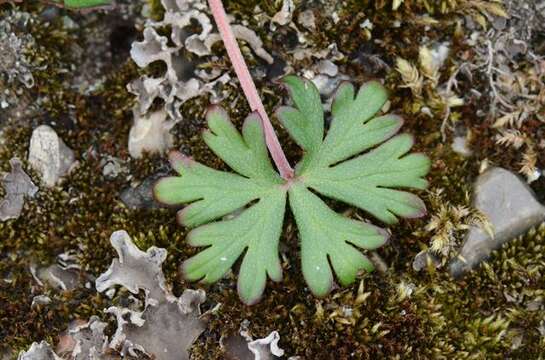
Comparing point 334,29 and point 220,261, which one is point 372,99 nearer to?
point 334,29

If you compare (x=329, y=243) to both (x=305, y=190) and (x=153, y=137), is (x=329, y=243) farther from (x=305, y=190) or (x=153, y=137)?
(x=153, y=137)

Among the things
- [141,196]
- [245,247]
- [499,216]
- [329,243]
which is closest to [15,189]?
[141,196]

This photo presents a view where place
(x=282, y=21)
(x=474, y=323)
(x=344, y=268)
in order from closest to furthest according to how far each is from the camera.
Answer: (x=344, y=268) → (x=474, y=323) → (x=282, y=21)

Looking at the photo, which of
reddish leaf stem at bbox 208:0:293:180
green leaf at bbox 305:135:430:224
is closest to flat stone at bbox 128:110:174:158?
reddish leaf stem at bbox 208:0:293:180

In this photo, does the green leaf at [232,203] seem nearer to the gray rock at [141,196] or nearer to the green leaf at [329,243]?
the green leaf at [329,243]

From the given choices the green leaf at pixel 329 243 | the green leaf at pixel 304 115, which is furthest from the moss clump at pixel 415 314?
the green leaf at pixel 304 115

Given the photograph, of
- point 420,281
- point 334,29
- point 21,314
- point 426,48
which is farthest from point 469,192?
point 21,314

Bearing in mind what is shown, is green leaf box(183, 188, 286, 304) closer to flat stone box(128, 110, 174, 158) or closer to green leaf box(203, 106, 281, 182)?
green leaf box(203, 106, 281, 182)
